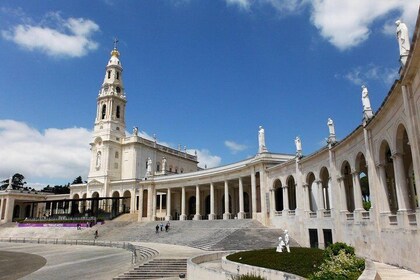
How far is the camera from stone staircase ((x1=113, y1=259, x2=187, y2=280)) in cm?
1955

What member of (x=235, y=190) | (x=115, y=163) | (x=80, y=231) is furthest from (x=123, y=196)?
(x=235, y=190)

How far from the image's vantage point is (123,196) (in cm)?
6650

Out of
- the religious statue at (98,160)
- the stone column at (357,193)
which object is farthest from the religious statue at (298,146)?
the religious statue at (98,160)

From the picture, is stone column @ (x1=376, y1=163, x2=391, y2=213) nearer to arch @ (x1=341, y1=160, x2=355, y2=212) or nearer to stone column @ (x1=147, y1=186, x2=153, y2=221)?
arch @ (x1=341, y1=160, x2=355, y2=212)

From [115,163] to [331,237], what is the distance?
5213cm

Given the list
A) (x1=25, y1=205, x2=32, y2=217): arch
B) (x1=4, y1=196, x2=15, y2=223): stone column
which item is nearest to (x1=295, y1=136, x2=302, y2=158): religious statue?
(x1=4, y1=196, x2=15, y2=223): stone column

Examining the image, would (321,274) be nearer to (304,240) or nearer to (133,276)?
(133,276)

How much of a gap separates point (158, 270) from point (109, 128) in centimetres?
5300

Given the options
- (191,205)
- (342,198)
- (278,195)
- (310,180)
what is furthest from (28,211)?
(342,198)

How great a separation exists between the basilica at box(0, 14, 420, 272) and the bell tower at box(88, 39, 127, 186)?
208 mm

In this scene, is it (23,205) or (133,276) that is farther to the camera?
(23,205)

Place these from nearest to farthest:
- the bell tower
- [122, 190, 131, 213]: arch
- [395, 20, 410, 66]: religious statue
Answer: [395, 20, 410, 66]: religious statue → [122, 190, 131, 213]: arch → the bell tower

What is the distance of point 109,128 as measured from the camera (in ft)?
228

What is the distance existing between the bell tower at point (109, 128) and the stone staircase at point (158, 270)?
49664mm
